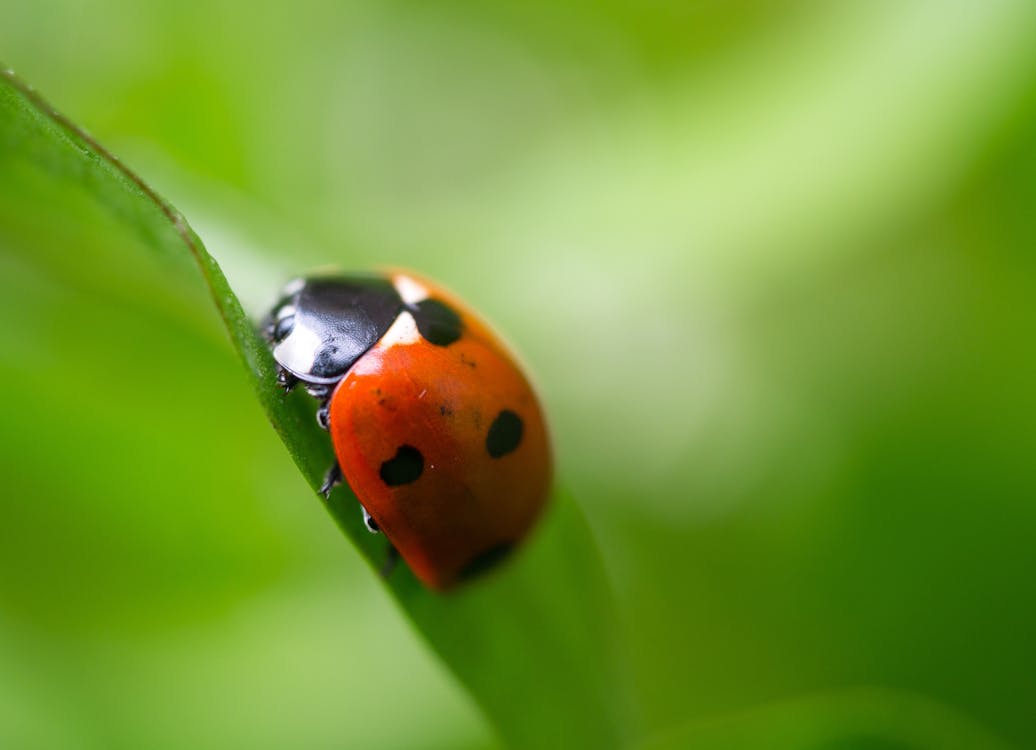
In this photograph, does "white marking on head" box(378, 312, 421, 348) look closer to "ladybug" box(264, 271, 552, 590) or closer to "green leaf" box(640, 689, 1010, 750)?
"ladybug" box(264, 271, 552, 590)

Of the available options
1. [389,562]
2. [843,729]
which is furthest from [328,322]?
[843,729]

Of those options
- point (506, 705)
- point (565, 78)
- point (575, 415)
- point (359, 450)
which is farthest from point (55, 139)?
point (565, 78)

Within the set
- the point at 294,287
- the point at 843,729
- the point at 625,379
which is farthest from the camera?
the point at 625,379

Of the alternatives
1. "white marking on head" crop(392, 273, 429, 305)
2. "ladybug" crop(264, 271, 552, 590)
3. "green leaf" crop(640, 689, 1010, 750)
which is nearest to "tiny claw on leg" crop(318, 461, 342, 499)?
"ladybug" crop(264, 271, 552, 590)

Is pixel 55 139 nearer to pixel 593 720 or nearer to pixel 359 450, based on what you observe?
pixel 359 450

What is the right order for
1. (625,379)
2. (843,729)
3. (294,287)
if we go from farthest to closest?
(625,379) < (294,287) < (843,729)

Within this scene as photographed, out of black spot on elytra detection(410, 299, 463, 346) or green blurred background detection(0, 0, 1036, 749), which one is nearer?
black spot on elytra detection(410, 299, 463, 346)

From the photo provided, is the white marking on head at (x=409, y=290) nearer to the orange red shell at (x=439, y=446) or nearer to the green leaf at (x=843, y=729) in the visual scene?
the orange red shell at (x=439, y=446)

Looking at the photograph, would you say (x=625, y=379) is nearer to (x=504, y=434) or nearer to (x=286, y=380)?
(x=504, y=434)
